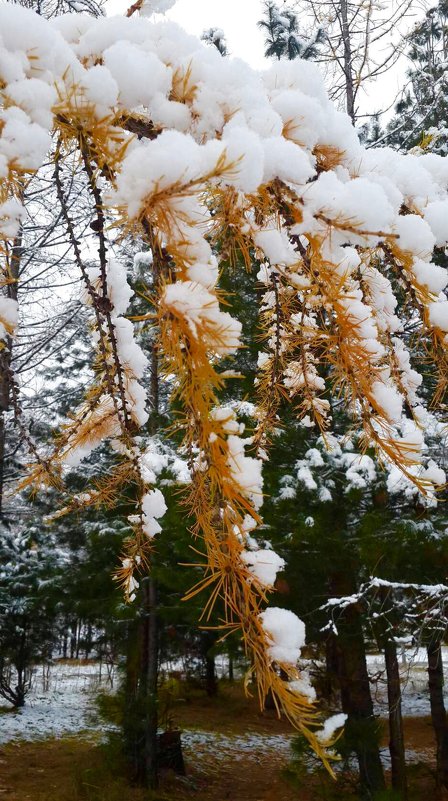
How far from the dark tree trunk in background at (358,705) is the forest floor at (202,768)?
0.27m

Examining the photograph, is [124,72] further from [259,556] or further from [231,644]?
[231,644]

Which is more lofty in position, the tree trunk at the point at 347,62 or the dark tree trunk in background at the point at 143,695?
the tree trunk at the point at 347,62

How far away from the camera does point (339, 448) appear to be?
18.2ft

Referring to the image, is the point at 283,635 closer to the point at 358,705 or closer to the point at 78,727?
the point at 358,705

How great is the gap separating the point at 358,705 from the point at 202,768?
4292mm

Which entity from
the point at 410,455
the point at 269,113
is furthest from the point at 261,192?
the point at 410,455

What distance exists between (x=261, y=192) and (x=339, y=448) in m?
4.83

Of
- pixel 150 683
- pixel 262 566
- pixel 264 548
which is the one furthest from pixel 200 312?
pixel 150 683

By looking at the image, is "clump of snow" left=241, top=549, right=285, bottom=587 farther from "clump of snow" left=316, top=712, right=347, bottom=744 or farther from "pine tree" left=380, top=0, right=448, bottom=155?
"pine tree" left=380, top=0, right=448, bottom=155

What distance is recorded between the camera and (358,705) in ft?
20.9

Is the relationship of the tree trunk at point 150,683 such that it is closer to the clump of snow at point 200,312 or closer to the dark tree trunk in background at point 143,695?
the dark tree trunk in background at point 143,695

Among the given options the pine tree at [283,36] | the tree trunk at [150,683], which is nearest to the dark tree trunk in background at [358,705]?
the tree trunk at [150,683]

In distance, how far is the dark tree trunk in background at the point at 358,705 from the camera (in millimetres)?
5508

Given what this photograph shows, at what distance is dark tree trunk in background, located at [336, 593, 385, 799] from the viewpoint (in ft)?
18.1
